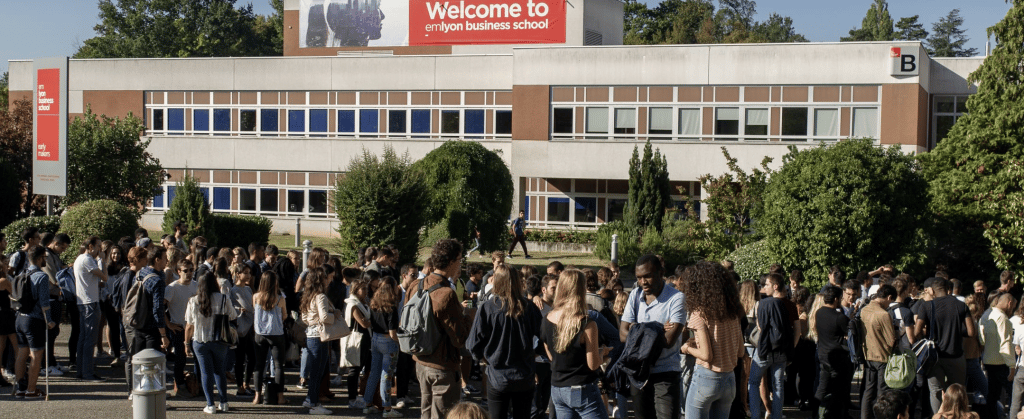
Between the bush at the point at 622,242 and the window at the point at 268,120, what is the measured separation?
47.6 feet

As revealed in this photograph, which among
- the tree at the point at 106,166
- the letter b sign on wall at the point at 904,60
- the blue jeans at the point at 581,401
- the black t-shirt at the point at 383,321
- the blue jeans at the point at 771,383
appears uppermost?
the letter b sign on wall at the point at 904,60

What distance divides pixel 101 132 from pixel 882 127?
74.6 feet

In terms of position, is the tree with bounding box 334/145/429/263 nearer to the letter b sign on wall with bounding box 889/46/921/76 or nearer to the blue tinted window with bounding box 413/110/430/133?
the blue tinted window with bounding box 413/110/430/133

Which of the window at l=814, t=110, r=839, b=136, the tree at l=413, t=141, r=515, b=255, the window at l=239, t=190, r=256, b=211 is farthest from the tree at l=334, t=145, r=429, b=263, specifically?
the window at l=239, t=190, r=256, b=211

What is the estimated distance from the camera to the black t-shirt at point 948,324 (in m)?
9.70

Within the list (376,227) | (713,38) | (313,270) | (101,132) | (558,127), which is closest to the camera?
(313,270)

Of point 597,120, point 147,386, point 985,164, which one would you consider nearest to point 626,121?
point 597,120

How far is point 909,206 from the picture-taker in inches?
667

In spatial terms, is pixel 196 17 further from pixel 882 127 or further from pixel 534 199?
pixel 882 127

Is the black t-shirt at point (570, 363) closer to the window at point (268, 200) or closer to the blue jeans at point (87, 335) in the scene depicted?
the blue jeans at point (87, 335)

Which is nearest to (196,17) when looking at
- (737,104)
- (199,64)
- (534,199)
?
(199,64)

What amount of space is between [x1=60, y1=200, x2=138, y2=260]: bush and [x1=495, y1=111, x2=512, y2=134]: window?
1633 cm

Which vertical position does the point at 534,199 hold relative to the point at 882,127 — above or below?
below

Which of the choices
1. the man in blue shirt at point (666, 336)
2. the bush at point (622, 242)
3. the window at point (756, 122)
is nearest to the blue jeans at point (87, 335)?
the man in blue shirt at point (666, 336)
